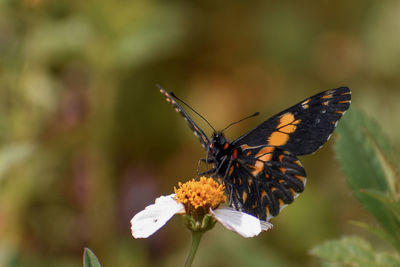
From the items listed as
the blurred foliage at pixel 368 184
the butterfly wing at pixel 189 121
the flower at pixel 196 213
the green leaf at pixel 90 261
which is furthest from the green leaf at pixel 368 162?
the green leaf at pixel 90 261

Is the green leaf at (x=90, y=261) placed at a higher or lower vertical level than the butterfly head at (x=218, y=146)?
lower

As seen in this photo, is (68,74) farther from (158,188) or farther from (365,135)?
(365,135)

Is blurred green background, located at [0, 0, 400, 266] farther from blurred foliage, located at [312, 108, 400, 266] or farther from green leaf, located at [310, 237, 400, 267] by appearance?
green leaf, located at [310, 237, 400, 267]

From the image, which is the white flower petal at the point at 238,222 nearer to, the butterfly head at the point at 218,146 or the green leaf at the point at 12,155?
the butterfly head at the point at 218,146

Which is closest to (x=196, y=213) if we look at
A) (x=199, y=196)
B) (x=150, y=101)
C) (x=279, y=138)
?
(x=199, y=196)

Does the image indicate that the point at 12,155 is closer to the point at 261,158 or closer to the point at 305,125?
the point at 261,158
